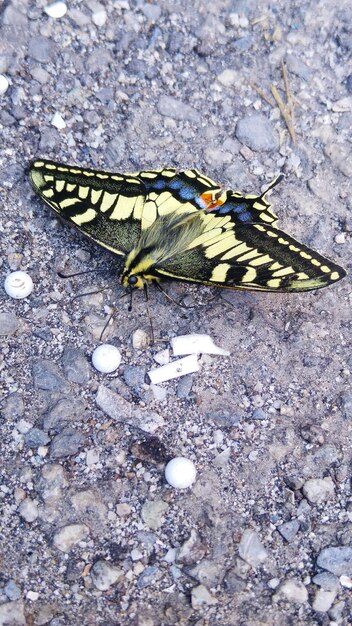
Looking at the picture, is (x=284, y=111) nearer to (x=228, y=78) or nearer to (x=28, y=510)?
(x=228, y=78)

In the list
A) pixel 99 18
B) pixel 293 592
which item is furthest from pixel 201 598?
pixel 99 18

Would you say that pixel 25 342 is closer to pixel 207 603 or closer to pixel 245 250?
pixel 245 250

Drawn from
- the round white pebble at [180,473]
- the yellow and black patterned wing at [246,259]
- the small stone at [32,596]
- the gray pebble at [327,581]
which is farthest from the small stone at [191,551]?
the yellow and black patterned wing at [246,259]

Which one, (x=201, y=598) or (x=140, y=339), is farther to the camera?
(x=140, y=339)

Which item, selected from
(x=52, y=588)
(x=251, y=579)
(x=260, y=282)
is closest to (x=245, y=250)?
(x=260, y=282)

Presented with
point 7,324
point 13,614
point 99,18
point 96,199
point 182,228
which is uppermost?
point 99,18

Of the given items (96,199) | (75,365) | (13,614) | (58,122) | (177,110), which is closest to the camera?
(13,614)

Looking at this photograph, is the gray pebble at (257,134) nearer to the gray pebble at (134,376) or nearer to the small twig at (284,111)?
the small twig at (284,111)

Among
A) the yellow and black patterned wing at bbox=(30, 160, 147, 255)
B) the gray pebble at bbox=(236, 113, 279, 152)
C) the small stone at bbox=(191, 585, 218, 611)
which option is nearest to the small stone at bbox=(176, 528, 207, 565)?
the small stone at bbox=(191, 585, 218, 611)
